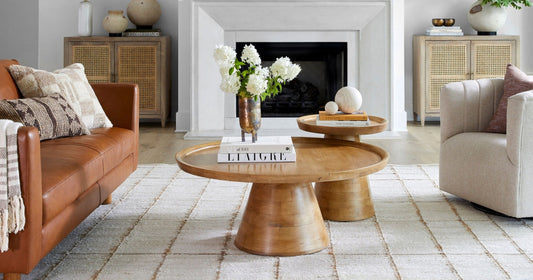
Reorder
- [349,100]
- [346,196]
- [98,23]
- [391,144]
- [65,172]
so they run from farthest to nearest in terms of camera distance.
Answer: [98,23], [391,144], [349,100], [346,196], [65,172]

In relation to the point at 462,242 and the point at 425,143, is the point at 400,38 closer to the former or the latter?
the point at 425,143

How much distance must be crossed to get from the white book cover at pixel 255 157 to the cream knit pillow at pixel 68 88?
1.15 metres

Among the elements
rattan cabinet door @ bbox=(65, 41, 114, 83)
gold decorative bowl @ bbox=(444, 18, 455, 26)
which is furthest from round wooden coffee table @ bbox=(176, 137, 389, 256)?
gold decorative bowl @ bbox=(444, 18, 455, 26)

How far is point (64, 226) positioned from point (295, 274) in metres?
0.89

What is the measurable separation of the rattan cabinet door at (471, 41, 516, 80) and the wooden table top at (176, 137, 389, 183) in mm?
3980

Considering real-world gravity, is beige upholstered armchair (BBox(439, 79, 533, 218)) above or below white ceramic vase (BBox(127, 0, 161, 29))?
below

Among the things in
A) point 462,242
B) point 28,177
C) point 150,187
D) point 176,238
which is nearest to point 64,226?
point 28,177

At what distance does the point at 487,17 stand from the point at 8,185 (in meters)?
5.52

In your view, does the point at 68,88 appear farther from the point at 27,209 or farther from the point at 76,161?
the point at 27,209

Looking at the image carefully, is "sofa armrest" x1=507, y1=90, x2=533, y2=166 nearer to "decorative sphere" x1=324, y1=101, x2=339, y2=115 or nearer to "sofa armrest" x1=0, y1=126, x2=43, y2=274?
"decorative sphere" x1=324, y1=101, x2=339, y2=115

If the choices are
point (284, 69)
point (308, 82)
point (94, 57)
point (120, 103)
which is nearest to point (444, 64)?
point (308, 82)

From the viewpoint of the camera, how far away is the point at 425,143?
209 inches

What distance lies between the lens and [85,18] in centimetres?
636

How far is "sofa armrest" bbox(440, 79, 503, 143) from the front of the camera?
3.22 meters
